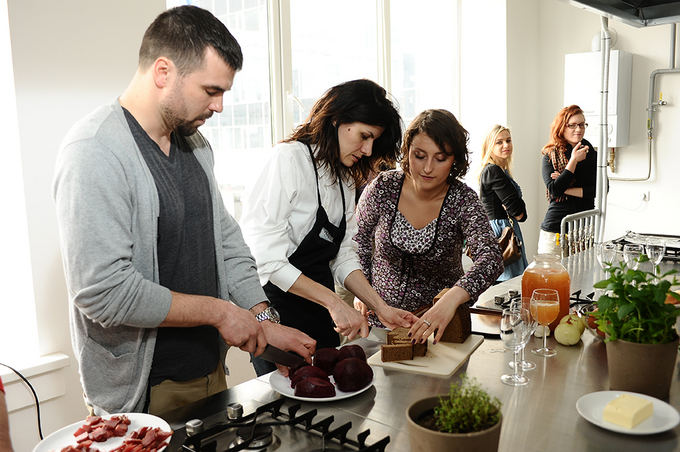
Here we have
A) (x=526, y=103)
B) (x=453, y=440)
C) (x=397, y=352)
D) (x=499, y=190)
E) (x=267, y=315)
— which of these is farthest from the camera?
(x=526, y=103)

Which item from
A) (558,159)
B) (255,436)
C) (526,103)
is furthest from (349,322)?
(526,103)

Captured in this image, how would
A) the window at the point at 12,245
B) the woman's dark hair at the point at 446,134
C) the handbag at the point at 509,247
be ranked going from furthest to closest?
1. the handbag at the point at 509,247
2. the window at the point at 12,245
3. the woman's dark hair at the point at 446,134

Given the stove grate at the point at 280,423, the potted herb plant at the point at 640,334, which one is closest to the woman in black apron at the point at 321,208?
the stove grate at the point at 280,423

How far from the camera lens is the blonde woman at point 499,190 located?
4215 mm

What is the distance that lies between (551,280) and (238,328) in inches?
37.7

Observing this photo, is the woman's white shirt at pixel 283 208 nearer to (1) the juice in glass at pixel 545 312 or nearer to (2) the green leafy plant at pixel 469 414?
(1) the juice in glass at pixel 545 312

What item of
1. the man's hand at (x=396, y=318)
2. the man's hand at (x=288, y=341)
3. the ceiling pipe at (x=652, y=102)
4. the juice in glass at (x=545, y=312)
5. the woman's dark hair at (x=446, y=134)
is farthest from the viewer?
the ceiling pipe at (x=652, y=102)

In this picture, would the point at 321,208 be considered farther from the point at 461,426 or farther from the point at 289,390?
the point at 461,426

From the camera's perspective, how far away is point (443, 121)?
2.12 m

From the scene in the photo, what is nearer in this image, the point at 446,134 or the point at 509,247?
the point at 446,134

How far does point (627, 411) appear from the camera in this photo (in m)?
1.14

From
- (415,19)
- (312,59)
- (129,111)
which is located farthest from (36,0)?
(415,19)

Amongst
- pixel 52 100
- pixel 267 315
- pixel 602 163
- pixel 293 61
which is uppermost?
pixel 293 61

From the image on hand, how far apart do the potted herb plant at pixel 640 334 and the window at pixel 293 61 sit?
2.48 meters
